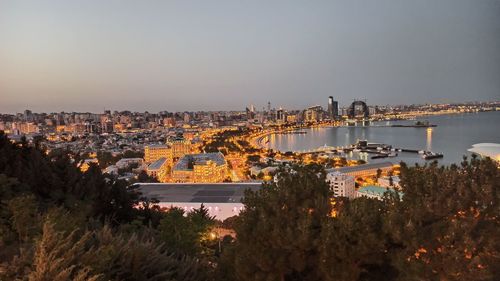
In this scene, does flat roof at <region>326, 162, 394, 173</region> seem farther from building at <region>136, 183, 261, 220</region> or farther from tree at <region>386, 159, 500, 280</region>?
tree at <region>386, 159, 500, 280</region>

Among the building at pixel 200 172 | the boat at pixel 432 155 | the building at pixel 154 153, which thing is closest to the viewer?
the building at pixel 200 172

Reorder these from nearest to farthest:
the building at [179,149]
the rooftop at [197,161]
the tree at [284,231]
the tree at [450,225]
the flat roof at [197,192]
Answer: the tree at [450,225] → the tree at [284,231] → the flat roof at [197,192] → the rooftop at [197,161] → the building at [179,149]

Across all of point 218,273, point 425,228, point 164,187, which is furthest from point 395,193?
point 164,187

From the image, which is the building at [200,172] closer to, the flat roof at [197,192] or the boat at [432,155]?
the flat roof at [197,192]

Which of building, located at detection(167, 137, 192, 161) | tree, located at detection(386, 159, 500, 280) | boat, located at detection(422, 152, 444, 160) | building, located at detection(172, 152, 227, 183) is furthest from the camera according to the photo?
building, located at detection(167, 137, 192, 161)

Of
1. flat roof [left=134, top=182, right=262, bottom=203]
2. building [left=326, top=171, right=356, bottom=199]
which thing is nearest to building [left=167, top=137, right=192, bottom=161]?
building [left=326, top=171, right=356, bottom=199]

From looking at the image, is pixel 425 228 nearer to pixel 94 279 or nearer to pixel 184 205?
pixel 94 279

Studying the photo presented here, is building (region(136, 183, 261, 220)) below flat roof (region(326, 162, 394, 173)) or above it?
above

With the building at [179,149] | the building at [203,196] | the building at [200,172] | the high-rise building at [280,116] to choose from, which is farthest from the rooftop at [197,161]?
the high-rise building at [280,116]

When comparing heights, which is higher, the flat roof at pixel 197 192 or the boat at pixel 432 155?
the flat roof at pixel 197 192
